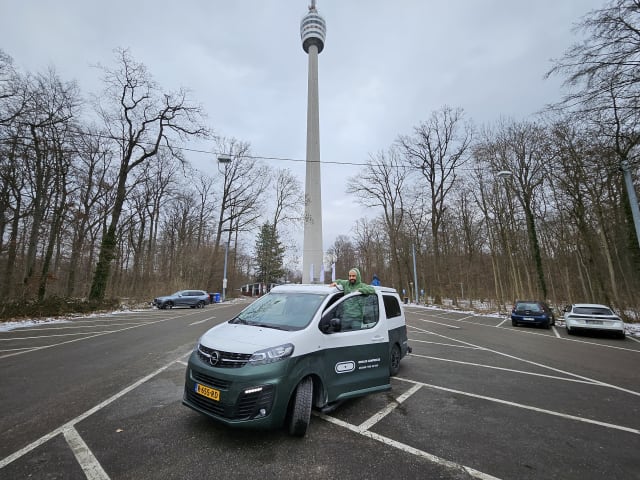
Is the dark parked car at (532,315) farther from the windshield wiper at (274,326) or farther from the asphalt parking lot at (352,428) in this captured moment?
the windshield wiper at (274,326)

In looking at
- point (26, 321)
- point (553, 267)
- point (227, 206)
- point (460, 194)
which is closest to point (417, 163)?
point (460, 194)

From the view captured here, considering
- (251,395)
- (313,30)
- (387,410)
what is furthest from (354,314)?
(313,30)

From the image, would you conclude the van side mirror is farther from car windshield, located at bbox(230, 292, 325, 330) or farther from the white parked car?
the white parked car

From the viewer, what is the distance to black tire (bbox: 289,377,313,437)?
3.39 m

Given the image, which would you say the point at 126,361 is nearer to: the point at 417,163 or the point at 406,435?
the point at 406,435

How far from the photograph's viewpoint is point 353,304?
4.66 m

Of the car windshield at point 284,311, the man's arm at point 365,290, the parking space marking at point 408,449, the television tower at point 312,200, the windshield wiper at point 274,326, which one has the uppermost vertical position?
the television tower at point 312,200

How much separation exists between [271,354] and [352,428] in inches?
60.0

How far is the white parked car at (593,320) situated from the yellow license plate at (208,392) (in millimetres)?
14893

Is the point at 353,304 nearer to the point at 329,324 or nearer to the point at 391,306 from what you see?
the point at 329,324

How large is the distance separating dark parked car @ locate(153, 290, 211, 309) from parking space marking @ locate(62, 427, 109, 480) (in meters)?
22.6

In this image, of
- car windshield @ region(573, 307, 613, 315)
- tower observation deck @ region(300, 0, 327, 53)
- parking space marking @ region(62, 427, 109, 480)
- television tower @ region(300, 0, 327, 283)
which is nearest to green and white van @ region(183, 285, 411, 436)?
parking space marking @ region(62, 427, 109, 480)

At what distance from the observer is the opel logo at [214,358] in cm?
340

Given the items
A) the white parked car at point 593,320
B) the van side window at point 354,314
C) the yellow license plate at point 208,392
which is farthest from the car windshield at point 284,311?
the white parked car at point 593,320
